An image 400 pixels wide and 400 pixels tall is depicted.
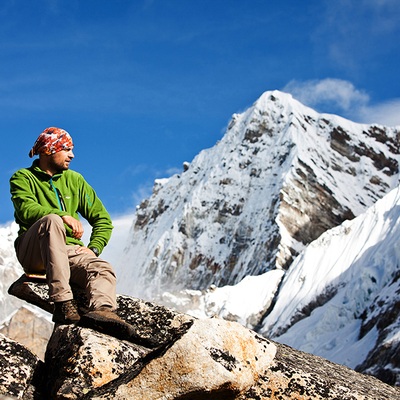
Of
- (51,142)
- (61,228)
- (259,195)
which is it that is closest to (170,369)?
(61,228)

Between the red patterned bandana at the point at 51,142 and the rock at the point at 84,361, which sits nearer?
the rock at the point at 84,361

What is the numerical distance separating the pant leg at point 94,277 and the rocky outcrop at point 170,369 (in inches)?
18.3

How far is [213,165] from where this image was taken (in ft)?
561

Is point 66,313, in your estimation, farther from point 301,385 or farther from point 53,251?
point 301,385

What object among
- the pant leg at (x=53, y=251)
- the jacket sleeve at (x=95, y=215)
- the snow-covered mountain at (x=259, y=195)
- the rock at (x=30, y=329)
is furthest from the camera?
the snow-covered mountain at (x=259, y=195)

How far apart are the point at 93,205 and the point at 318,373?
309cm

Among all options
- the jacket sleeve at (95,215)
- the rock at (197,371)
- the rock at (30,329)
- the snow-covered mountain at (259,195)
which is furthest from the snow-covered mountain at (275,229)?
the rock at (197,371)

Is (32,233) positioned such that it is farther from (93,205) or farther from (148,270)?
(148,270)

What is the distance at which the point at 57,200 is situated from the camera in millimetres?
8789

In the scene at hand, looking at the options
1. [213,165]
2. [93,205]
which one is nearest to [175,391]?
[93,205]

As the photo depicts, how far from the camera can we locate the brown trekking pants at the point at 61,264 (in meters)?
7.97

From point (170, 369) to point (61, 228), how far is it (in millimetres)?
2103

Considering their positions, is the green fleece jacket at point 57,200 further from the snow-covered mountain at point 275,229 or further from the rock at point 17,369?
the snow-covered mountain at point 275,229

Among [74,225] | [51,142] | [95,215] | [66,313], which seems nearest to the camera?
[66,313]
